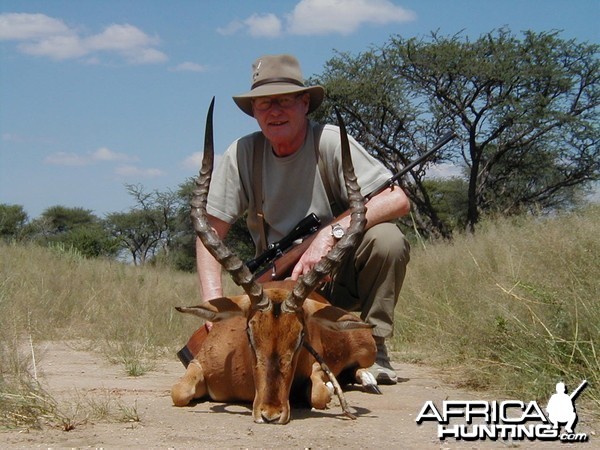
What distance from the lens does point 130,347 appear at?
7.26m


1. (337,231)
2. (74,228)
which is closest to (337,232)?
(337,231)

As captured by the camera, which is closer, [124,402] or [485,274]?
[124,402]

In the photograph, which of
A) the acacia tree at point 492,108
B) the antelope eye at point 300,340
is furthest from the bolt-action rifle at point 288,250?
the acacia tree at point 492,108

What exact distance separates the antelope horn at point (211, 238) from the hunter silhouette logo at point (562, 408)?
1.65 metres

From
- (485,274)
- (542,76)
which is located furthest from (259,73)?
(542,76)

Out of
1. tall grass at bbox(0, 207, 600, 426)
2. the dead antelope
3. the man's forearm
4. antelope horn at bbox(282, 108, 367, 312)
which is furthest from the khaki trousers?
the man's forearm

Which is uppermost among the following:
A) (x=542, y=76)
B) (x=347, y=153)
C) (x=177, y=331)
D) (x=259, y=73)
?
(x=542, y=76)

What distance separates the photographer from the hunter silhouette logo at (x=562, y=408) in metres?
4.27

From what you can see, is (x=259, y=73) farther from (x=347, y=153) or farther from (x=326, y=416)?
(x=326, y=416)

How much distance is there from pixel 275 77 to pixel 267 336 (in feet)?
7.36

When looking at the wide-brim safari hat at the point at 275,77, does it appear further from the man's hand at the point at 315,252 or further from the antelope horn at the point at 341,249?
the man's hand at the point at 315,252

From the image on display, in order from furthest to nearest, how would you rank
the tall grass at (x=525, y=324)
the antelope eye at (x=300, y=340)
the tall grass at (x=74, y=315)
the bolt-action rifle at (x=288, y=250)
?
1. the bolt-action rifle at (x=288, y=250)
2. the tall grass at (x=525, y=324)
3. the tall grass at (x=74, y=315)
4. the antelope eye at (x=300, y=340)

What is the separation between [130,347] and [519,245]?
4.70 metres

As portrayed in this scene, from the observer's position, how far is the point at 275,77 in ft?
19.5
